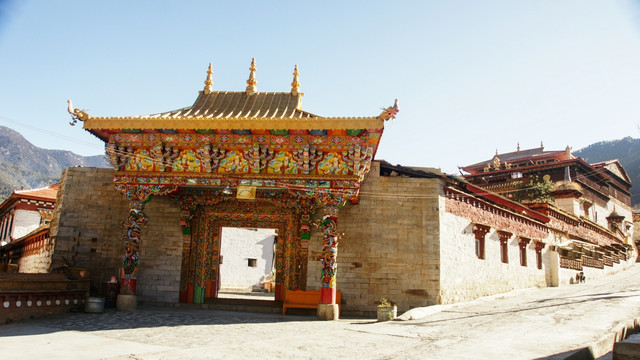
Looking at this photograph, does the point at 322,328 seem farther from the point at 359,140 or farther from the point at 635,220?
the point at 635,220

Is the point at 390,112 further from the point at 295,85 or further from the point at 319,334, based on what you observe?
the point at 319,334

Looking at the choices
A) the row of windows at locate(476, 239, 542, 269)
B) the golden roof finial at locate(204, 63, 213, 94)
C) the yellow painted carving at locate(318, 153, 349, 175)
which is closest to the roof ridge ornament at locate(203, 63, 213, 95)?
the golden roof finial at locate(204, 63, 213, 94)

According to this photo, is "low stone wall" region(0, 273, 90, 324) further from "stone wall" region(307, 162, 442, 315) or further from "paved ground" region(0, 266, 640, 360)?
"stone wall" region(307, 162, 442, 315)

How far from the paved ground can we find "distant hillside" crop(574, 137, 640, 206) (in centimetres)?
6165

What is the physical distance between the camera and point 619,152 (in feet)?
254

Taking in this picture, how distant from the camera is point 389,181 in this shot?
13906 mm

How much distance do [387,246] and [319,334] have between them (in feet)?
15.8

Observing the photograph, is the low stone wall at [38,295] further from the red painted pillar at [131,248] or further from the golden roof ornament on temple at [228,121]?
the golden roof ornament on temple at [228,121]

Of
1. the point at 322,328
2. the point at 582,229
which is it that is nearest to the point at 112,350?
the point at 322,328

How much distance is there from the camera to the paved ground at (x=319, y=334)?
702 cm

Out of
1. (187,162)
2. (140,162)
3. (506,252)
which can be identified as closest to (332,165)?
(187,162)

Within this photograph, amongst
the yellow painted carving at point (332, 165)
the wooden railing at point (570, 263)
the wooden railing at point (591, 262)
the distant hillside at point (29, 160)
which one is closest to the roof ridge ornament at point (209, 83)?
the yellow painted carving at point (332, 165)

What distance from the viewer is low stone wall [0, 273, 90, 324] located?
999 cm

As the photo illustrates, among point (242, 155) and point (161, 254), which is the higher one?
point (242, 155)
